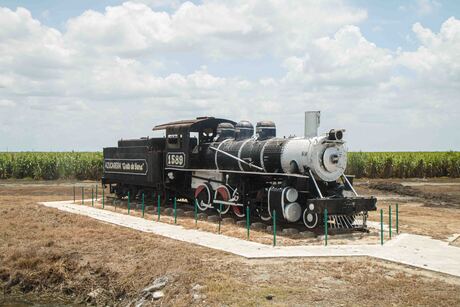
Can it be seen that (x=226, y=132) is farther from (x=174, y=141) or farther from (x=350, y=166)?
(x=350, y=166)

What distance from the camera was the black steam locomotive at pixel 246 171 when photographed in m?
14.2

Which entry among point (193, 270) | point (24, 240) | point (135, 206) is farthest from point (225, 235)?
point (135, 206)

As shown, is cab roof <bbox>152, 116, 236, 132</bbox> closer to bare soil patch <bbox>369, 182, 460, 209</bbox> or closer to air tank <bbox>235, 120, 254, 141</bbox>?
air tank <bbox>235, 120, 254, 141</bbox>

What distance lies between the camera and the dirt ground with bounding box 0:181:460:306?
8414mm

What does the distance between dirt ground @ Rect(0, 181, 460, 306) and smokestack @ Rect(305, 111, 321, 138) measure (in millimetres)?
3935

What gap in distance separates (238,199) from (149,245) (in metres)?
4.37

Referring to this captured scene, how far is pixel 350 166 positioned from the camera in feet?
134

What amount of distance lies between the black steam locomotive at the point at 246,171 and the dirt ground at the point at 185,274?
290 cm

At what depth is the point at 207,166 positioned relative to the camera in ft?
60.0

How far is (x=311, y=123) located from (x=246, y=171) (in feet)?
8.29

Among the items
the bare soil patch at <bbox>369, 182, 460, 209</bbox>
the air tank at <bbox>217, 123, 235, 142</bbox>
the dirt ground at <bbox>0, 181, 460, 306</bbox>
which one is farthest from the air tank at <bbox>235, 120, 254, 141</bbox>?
the bare soil patch at <bbox>369, 182, 460, 209</bbox>

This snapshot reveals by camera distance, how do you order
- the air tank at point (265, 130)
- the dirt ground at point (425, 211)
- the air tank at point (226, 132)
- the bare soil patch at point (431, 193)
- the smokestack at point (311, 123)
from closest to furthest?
the smokestack at point (311, 123), the dirt ground at point (425, 211), the air tank at point (265, 130), the air tank at point (226, 132), the bare soil patch at point (431, 193)

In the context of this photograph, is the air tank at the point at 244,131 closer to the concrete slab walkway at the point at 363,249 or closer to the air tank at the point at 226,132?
the air tank at the point at 226,132

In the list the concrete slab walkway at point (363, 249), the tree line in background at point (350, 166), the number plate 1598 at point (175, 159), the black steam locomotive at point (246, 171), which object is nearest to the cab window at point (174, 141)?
the black steam locomotive at point (246, 171)
